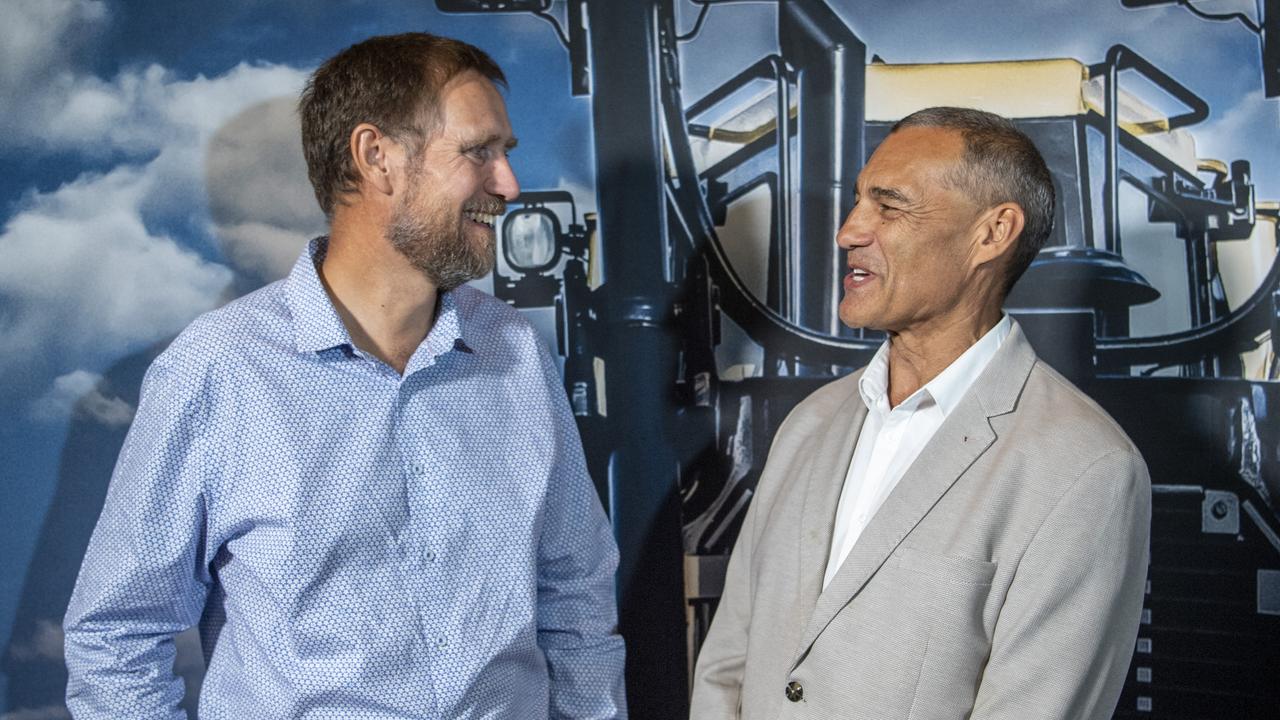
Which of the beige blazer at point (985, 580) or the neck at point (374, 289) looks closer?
the beige blazer at point (985, 580)

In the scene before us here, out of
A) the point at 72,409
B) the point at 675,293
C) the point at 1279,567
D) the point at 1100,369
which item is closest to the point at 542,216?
the point at 675,293

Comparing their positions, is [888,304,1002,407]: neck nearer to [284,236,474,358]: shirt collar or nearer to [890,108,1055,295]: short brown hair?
[890,108,1055,295]: short brown hair

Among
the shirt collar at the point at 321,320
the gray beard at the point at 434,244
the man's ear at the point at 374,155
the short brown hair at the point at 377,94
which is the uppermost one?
the short brown hair at the point at 377,94

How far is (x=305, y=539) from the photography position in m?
1.63

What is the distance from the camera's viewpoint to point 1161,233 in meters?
2.33

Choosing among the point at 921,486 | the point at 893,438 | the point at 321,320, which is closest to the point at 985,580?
the point at 921,486

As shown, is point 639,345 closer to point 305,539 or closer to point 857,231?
point 857,231

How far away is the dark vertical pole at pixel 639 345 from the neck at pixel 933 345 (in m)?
0.62

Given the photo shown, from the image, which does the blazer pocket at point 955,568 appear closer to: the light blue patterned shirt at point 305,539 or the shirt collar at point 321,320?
the light blue patterned shirt at point 305,539

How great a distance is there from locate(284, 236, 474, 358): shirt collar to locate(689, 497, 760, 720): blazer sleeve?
61cm

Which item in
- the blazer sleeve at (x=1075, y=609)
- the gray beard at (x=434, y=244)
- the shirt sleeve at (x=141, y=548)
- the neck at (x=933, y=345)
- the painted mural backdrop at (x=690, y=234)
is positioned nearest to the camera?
the blazer sleeve at (x=1075, y=609)

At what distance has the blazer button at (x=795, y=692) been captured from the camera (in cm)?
170

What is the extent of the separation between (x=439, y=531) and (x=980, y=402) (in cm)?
83

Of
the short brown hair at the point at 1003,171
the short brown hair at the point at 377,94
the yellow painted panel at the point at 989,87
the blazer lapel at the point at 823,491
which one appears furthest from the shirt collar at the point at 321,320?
the yellow painted panel at the point at 989,87
